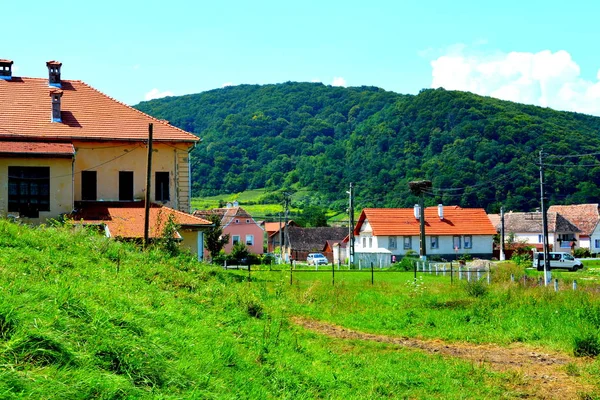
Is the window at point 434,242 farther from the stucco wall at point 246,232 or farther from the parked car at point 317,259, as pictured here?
the stucco wall at point 246,232

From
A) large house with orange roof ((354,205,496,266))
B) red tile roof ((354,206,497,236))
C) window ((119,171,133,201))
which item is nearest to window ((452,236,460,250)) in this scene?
large house with orange roof ((354,205,496,266))

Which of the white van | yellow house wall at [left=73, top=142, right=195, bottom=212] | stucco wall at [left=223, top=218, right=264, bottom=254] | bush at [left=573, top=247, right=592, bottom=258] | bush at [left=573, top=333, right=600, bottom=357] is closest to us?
bush at [left=573, top=333, right=600, bottom=357]

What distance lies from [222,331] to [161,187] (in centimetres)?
1970

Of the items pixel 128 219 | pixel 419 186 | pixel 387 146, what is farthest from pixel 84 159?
pixel 387 146

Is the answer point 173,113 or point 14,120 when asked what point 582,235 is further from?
point 173,113

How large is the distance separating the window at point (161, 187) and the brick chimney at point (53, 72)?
23.7 feet

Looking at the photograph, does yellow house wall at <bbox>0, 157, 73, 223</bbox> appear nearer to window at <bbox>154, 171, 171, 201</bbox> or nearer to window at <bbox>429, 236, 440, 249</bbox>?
window at <bbox>154, 171, 171, 201</bbox>

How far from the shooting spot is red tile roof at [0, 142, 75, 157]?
2558 cm

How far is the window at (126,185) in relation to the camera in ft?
98.4

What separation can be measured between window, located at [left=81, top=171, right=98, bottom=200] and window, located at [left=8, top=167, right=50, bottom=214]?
2.85 m

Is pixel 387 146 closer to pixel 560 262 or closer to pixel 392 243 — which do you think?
pixel 392 243

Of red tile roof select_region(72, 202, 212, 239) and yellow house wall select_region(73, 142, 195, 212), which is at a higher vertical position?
yellow house wall select_region(73, 142, 195, 212)

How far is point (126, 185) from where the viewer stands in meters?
30.1

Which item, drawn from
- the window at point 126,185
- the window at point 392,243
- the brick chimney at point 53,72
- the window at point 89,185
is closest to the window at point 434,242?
the window at point 392,243
